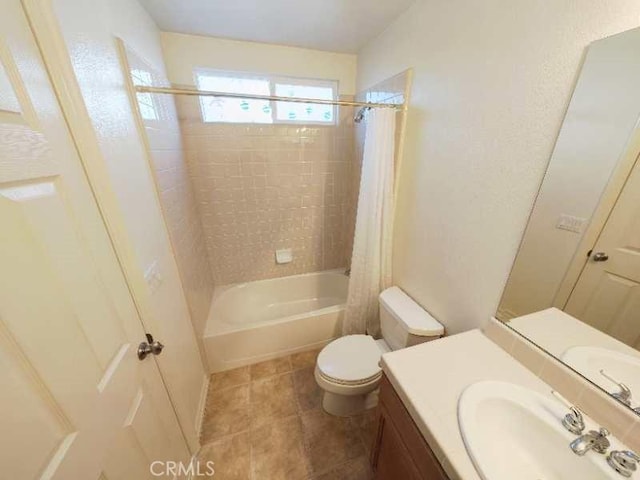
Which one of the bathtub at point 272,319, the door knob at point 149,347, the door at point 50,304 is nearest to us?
the door at point 50,304

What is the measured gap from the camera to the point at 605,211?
2.24 feet

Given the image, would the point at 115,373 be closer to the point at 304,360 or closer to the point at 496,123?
the point at 304,360

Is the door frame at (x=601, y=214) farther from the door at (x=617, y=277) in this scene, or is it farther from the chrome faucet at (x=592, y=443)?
the chrome faucet at (x=592, y=443)

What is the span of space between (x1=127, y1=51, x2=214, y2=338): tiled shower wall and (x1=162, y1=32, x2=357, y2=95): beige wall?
232 mm

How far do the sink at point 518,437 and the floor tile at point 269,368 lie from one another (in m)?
1.42

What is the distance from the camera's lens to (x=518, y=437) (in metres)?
0.74

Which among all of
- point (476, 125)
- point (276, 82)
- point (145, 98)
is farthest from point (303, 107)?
point (476, 125)

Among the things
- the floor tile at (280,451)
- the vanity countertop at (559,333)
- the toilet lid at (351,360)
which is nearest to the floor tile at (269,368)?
the floor tile at (280,451)

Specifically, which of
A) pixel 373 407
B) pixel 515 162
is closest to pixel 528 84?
pixel 515 162

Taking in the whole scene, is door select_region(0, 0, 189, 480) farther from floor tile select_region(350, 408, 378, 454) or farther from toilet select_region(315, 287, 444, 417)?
floor tile select_region(350, 408, 378, 454)

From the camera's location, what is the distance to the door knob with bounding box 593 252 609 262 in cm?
70

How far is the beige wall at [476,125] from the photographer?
74cm

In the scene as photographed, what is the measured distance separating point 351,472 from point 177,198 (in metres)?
1.89

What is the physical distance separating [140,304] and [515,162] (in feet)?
4.91
